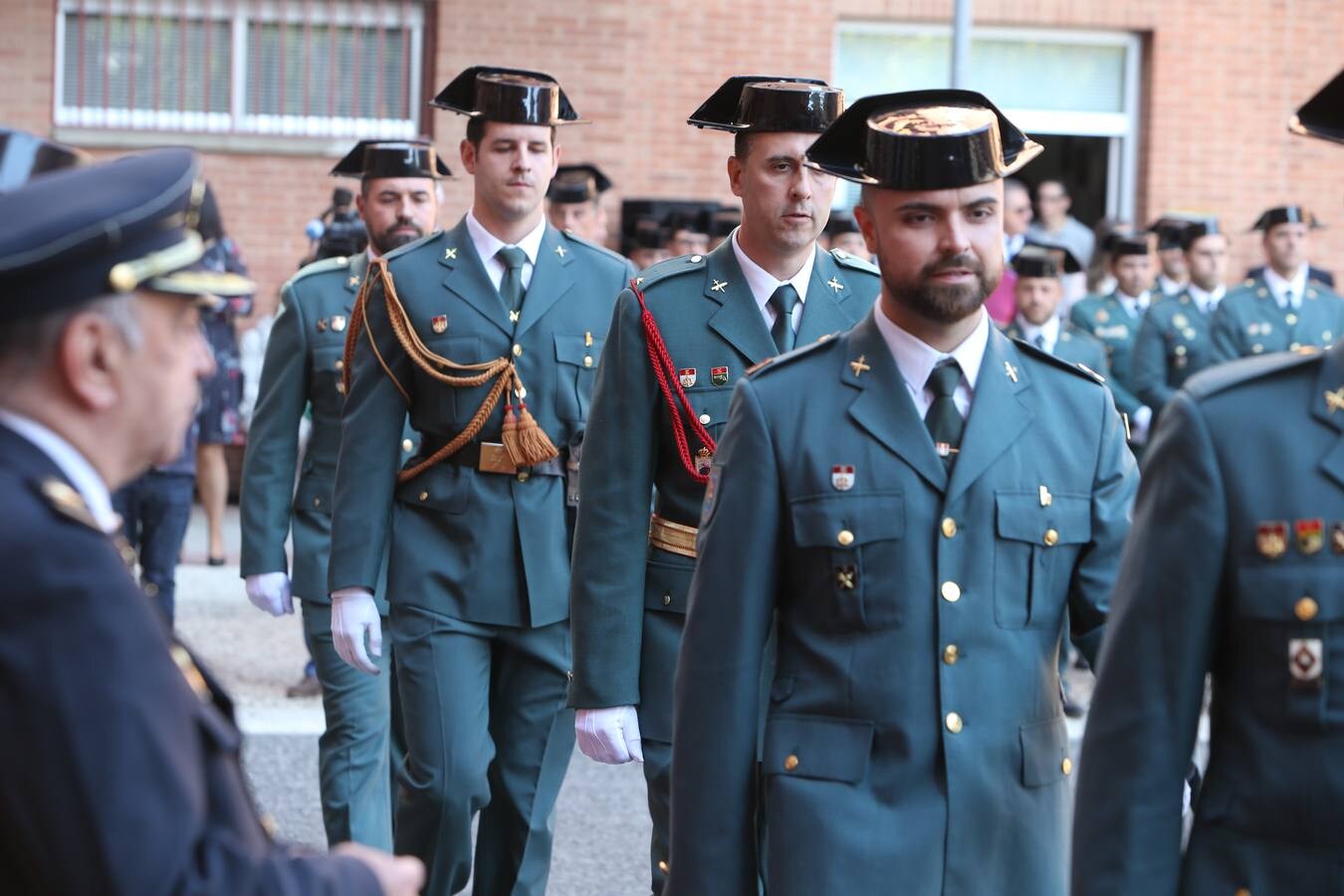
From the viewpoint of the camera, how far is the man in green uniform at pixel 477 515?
584 cm

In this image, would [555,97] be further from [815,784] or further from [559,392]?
[815,784]

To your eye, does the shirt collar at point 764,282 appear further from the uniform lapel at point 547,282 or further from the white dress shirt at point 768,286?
the uniform lapel at point 547,282

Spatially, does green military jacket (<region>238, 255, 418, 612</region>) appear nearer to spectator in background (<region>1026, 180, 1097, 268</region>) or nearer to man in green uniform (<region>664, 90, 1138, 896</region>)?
man in green uniform (<region>664, 90, 1138, 896</region>)

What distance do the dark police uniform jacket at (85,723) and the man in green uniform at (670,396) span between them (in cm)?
263

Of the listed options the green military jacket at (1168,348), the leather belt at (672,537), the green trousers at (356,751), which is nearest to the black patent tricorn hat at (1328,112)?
the leather belt at (672,537)

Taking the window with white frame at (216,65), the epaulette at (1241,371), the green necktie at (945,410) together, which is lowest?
the green necktie at (945,410)

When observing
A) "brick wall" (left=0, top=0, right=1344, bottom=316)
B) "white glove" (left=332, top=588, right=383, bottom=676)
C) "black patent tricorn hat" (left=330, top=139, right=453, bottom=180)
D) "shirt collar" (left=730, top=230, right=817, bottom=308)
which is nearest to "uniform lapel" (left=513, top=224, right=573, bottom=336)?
"white glove" (left=332, top=588, right=383, bottom=676)

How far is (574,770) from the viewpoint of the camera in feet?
28.1

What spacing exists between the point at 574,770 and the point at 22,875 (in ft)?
21.3

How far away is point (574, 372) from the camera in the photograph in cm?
609

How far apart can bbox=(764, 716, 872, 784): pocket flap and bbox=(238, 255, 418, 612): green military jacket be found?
148 inches

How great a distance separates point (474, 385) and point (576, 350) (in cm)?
32

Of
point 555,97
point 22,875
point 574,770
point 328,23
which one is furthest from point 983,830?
point 328,23

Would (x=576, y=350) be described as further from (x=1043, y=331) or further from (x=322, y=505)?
(x=1043, y=331)
